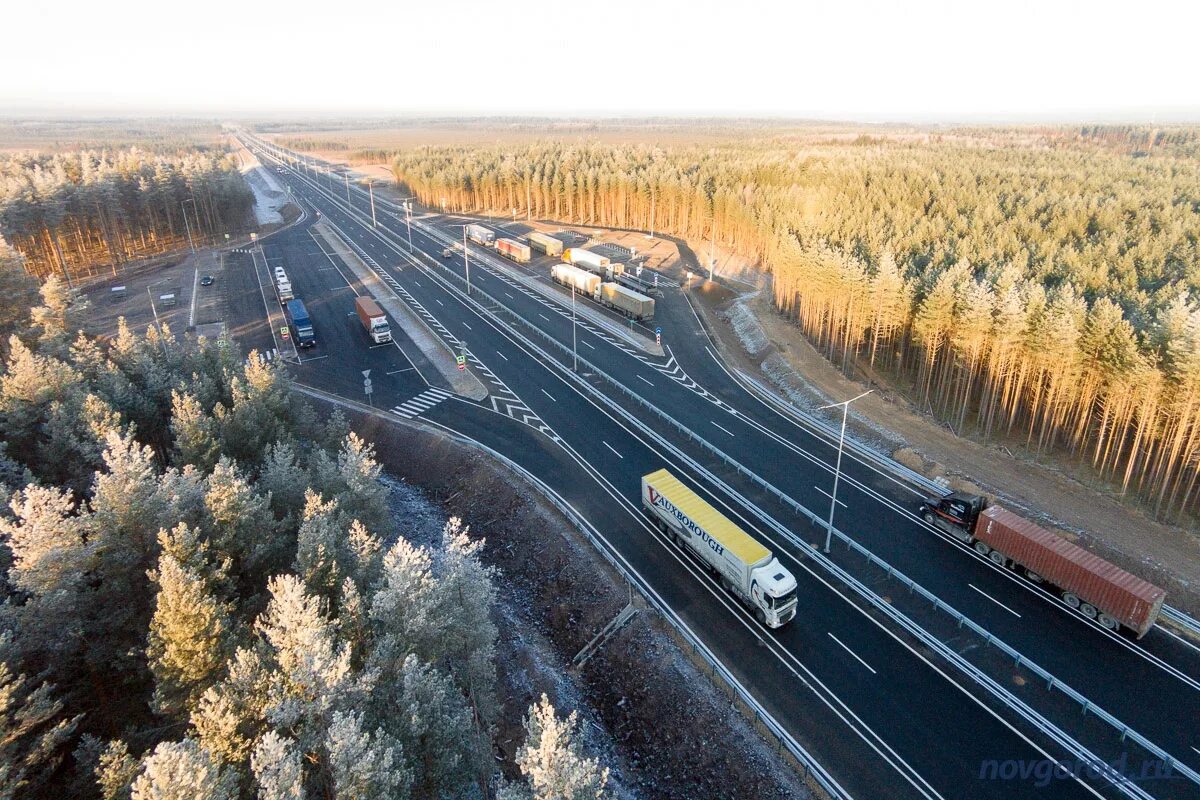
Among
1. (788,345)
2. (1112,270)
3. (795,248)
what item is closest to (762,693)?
(788,345)

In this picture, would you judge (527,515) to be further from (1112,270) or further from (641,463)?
(1112,270)

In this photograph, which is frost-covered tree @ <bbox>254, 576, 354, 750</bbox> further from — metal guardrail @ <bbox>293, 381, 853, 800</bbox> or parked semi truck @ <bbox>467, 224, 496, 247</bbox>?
parked semi truck @ <bbox>467, 224, 496, 247</bbox>

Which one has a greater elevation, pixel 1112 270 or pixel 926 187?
pixel 926 187

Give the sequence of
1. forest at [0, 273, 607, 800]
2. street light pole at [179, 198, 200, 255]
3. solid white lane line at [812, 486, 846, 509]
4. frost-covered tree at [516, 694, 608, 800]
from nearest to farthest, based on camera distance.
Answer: frost-covered tree at [516, 694, 608, 800]
forest at [0, 273, 607, 800]
solid white lane line at [812, 486, 846, 509]
street light pole at [179, 198, 200, 255]

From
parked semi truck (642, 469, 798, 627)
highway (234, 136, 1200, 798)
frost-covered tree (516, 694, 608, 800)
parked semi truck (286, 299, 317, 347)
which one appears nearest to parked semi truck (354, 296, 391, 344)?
highway (234, 136, 1200, 798)

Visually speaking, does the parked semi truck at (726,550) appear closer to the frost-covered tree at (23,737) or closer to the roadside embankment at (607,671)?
the roadside embankment at (607,671)

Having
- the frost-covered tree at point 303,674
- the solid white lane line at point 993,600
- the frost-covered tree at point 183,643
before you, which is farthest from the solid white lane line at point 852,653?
the frost-covered tree at point 183,643
